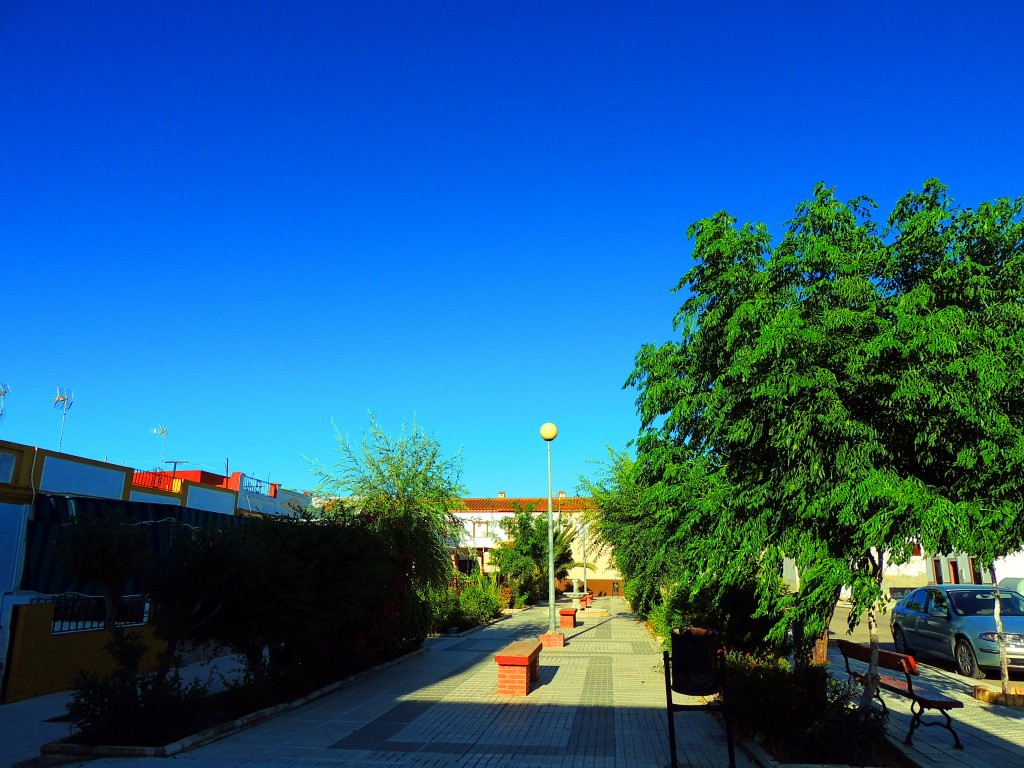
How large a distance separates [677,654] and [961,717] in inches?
182

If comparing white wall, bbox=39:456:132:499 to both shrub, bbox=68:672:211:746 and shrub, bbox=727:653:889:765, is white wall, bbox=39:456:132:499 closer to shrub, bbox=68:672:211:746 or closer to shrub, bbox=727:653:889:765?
shrub, bbox=68:672:211:746

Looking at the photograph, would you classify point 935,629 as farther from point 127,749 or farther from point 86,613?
point 86,613

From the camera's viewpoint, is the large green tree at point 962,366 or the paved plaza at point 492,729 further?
the paved plaza at point 492,729

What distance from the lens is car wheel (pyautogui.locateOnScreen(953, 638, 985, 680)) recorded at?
1222cm

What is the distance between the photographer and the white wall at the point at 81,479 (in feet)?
39.1

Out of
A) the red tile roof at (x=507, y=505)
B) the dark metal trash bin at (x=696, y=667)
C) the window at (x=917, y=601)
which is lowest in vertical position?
the dark metal trash bin at (x=696, y=667)

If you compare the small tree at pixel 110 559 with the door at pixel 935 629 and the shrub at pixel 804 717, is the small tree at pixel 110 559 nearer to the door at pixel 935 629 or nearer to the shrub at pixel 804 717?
the shrub at pixel 804 717

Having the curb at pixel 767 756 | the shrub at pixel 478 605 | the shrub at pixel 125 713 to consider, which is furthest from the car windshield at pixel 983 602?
the shrub at pixel 478 605

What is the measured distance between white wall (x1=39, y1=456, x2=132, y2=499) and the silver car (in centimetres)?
1484

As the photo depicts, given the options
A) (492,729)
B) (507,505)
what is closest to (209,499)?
(492,729)

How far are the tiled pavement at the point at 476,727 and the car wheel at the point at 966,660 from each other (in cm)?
543

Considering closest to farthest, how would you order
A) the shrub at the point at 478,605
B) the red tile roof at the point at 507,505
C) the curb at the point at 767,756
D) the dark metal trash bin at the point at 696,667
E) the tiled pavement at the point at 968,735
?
the curb at the point at 767,756, the tiled pavement at the point at 968,735, the dark metal trash bin at the point at 696,667, the shrub at the point at 478,605, the red tile roof at the point at 507,505

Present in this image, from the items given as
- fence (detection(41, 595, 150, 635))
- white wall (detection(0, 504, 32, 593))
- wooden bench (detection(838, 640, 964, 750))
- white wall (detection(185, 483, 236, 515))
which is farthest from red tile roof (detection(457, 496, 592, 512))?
wooden bench (detection(838, 640, 964, 750))

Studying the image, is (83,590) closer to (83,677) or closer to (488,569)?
(83,677)
